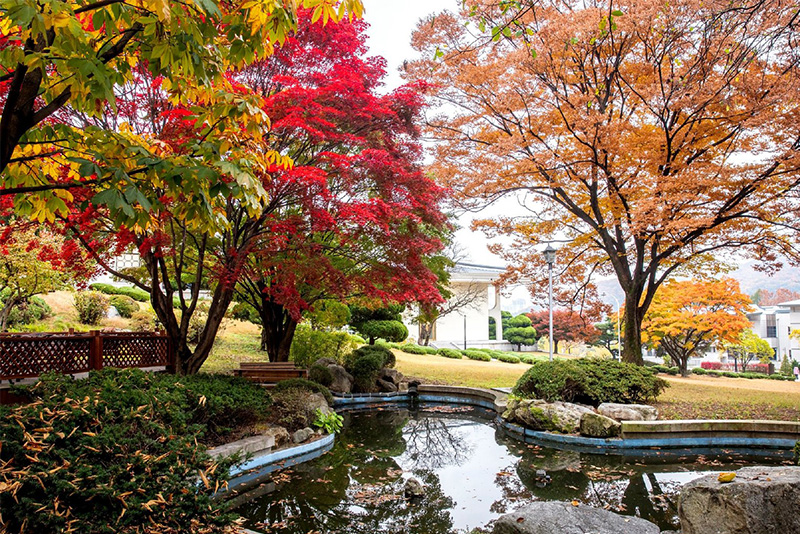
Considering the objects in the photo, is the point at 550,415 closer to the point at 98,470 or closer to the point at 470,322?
the point at 98,470

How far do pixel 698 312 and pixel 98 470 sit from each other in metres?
24.4

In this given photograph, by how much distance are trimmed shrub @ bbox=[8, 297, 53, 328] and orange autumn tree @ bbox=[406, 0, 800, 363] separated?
14180 mm

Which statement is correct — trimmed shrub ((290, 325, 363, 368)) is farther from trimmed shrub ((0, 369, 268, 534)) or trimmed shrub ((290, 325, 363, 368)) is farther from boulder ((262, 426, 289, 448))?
Answer: trimmed shrub ((0, 369, 268, 534))

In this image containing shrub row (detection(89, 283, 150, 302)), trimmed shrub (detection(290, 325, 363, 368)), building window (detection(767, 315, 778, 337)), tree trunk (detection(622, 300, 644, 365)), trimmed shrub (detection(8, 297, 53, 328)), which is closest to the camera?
tree trunk (detection(622, 300, 644, 365))

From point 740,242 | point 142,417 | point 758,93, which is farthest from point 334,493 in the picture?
point 740,242

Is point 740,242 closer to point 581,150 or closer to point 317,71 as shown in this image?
point 581,150

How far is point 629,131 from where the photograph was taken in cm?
1215

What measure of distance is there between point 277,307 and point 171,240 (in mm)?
4494

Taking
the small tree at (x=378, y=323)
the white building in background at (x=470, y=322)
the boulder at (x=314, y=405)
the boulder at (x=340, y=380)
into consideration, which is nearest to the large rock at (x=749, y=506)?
the boulder at (x=314, y=405)

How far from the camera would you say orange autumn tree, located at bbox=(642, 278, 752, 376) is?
21.9 metres

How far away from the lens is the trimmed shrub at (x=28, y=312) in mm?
16672

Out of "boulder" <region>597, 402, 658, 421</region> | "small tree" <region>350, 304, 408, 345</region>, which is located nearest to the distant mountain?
"small tree" <region>350, 304, 408, 345</region>

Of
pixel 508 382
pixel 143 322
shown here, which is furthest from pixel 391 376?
pixel 143 322

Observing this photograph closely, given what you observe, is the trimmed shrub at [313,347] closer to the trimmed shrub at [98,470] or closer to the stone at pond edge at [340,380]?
the stone at pond edge at [340,380]
